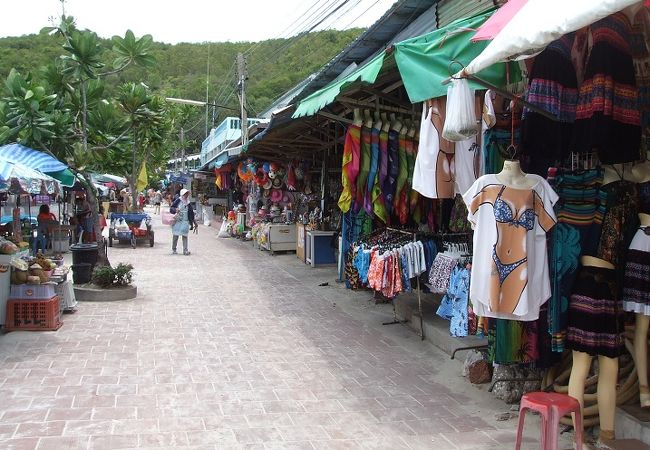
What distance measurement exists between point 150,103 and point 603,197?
8.95m

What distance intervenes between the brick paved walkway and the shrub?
0.65 meters

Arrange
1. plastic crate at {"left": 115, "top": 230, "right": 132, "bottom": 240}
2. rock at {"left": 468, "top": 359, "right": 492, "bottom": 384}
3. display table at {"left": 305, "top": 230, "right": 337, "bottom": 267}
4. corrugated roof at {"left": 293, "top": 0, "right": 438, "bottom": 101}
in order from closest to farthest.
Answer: rock at {"left": 468, "top": 359, "right": 492, "bottom": 384} → corrugated roof at {"left": 293, "top": 0, "right": 438, "bottom": 101} → display table at {"left": 305, "top": 230, "right": 337, "bottom": 267} → plastic crate at {"left": 115, "top": 230, "right": 132, "bottom": 240}

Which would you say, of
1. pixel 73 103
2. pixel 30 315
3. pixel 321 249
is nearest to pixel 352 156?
pixel 30 315

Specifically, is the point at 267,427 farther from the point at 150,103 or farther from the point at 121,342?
the point at 150,103

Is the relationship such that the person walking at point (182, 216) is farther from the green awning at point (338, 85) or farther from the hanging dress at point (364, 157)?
the hanging dress at point (364, 157)

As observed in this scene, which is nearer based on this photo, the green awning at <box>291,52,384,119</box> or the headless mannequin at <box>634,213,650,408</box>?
the headless mannequin at <box>634,213,650,408</box>

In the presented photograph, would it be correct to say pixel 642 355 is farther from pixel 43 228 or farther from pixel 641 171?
pixel 43 228

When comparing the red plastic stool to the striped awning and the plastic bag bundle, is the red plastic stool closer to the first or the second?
the plastic bag bundle

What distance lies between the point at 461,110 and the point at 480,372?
2.79 metres

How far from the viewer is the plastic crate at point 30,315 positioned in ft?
24.5

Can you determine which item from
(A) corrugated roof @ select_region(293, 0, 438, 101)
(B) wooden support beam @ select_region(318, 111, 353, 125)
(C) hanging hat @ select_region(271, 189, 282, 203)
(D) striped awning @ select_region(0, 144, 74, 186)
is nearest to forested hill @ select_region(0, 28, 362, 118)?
(A) corrugated roof @ select_region(293, 0, 438, 101)

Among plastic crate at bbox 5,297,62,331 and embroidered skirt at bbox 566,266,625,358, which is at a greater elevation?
embroidered skirt at bbox 566,266,625,358

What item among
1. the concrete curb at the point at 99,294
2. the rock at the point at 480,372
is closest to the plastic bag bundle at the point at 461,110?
the rock at the point at 480,372

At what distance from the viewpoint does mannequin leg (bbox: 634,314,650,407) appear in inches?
160
